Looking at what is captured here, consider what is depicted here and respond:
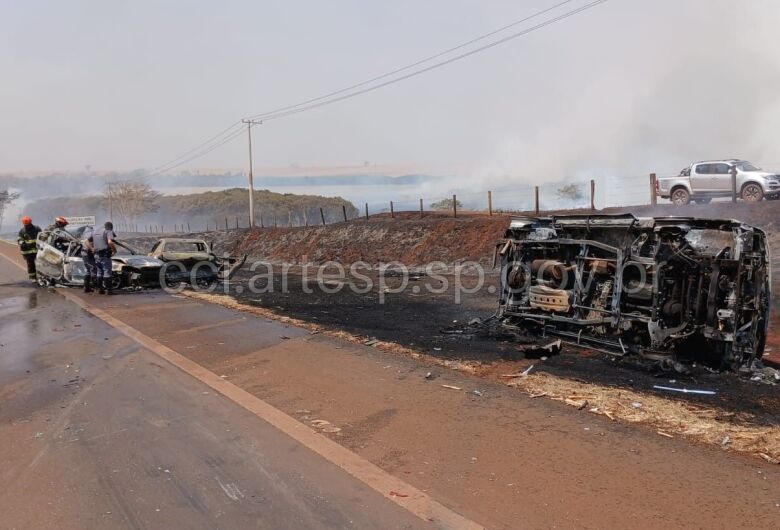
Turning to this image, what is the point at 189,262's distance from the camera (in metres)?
15.4

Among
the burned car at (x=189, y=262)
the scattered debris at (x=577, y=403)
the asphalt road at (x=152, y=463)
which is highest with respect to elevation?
→ the burned car at (x=189, y=262)

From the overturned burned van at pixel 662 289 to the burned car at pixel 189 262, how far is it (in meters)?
10.4

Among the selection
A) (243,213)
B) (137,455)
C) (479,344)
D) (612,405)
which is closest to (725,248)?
(612,405)

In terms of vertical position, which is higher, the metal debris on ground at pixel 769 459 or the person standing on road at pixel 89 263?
the person standing on road at pixel 89 263

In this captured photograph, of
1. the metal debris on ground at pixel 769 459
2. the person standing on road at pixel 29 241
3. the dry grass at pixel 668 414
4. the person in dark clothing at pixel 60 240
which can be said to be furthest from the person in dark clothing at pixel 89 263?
the metal debris on ground at pixel 769 459

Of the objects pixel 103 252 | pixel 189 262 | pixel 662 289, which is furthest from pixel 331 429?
pixel 189 262

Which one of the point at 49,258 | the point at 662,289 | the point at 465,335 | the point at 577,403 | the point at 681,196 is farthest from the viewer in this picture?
the point at 681,196

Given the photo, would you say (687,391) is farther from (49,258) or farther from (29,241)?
(29,241)

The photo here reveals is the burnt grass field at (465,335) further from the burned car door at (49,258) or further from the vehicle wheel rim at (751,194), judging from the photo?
the vehicle wheel rim at (751,194)

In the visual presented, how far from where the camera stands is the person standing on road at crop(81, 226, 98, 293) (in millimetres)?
12945

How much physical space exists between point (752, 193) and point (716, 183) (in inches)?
45.3

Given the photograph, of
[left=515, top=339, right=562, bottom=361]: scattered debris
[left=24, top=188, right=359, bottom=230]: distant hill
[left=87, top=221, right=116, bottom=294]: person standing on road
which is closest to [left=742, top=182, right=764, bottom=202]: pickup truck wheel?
[left=515, top=339, right=562, bottom=361]: scattered debris

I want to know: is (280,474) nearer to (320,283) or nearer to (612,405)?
(612,405)

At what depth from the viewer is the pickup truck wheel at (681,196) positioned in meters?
20.1
